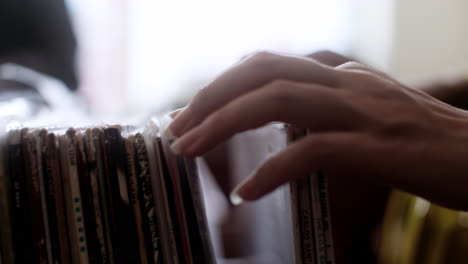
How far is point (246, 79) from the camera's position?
1.40ft

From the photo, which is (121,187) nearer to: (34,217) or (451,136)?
(34,217)

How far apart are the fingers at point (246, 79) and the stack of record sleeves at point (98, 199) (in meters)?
0.04

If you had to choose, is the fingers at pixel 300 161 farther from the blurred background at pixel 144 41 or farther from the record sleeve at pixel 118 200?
the blurred background at pixel 144 41

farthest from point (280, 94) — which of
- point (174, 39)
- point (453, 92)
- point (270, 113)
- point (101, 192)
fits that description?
point (174, 39)

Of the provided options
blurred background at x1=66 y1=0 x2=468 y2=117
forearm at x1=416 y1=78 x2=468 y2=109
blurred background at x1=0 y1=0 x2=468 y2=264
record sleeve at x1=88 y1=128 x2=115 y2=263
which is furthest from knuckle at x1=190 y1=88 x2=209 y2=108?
blurred background at x1=66 y1=0 x2=468 y2=117

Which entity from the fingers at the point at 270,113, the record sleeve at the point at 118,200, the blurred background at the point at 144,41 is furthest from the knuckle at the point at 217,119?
the blurred background at the point at 144,41

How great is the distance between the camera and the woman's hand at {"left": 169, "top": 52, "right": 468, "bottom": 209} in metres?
0.40

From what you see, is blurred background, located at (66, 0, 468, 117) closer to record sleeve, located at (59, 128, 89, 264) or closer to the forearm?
the forearm

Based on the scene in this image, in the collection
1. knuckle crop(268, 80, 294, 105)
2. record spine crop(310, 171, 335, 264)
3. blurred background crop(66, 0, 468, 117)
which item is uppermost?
blurred background crop(66, 0, 468, 117)

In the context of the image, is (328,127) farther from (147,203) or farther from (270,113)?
(147,203)

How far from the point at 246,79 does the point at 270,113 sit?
0.17 ft

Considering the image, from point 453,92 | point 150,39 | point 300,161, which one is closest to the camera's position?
point 300,161

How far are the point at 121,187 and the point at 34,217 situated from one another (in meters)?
0.10

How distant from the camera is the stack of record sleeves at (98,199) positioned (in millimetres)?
412
